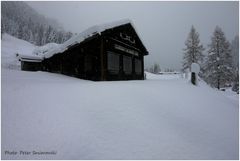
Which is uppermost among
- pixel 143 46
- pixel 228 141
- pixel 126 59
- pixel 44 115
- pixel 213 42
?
pixel 213 42

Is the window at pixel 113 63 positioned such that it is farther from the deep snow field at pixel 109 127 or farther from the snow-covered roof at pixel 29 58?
the snow-covered roof at pixel 29 58

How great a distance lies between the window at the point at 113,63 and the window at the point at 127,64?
1.35 meters

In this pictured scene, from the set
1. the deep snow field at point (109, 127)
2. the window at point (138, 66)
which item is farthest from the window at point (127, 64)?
the deep snow field at point (109, 127)

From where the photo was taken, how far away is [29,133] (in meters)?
3.77

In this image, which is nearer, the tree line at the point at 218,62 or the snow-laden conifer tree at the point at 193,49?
the tree line at the point at 218,62

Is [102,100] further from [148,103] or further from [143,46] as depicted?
[143,46]

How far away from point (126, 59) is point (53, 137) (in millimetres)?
12432

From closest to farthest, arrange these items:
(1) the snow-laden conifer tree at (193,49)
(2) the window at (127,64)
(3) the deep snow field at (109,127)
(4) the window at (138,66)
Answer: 1. (3) the deep snow field at (109,127)
2. (2) the window at (127,64)
3. (4) the window at (138,66)
4. (1) the snow-laden conifer tree at (193,49)

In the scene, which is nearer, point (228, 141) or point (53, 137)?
point (53, 137)

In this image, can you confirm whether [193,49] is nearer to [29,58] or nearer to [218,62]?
[218,62]

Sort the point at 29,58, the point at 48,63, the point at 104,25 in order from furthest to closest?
the point at 29,58 < the point at 48,63 < the point at 104,25

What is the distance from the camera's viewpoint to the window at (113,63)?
12820 mm

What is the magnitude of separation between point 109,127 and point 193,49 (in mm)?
32577

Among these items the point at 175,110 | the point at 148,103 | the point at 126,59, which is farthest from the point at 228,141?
the point at 126,59
